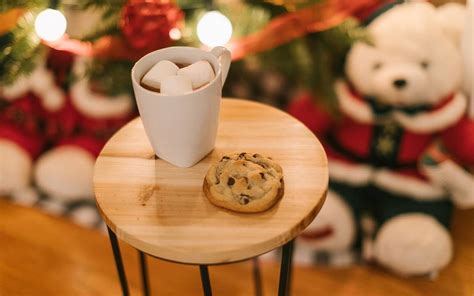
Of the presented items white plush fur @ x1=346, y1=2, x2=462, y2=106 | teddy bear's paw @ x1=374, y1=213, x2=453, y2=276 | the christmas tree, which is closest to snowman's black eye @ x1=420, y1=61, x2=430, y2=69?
white plush fur @ x1=346, y1=2, x2=462, y2=106

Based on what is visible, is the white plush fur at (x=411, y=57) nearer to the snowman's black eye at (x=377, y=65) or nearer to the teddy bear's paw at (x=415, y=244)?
the snowman's black eye at (x=377, y=65)

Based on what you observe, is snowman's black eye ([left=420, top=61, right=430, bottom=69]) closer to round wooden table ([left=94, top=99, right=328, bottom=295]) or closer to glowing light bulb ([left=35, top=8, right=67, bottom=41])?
round wooden table ([left=94, top=99, right=328, bottom=295])

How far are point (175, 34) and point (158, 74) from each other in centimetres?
47

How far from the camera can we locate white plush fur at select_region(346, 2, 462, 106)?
102cm

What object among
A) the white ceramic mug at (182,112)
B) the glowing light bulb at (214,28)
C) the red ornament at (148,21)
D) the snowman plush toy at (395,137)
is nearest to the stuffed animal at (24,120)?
the red ornament at (148,21)

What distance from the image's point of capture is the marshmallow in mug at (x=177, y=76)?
0.61 meters

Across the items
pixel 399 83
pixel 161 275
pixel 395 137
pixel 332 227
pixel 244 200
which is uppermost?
pixel 244 200

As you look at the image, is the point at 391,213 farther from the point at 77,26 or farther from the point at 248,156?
the point at 77,26

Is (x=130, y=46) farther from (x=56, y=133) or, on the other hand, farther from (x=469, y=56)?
(x=469, y=56)

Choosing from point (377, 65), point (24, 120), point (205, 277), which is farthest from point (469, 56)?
point (24, 120)

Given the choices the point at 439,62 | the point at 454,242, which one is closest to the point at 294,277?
the point at 454,242

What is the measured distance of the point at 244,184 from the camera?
0.61 m

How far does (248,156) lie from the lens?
2.14 ft

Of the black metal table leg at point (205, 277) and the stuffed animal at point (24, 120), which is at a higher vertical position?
the black metal table leg at point (205, 277)
